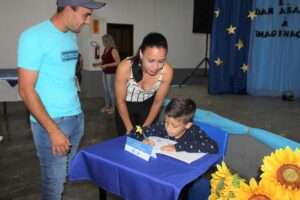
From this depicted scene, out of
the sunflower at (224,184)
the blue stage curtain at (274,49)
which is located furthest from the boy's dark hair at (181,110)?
the blue stage curtain at (274,49)

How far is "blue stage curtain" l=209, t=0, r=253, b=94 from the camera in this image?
26.3 ft

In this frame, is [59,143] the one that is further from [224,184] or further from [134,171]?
[224,184]

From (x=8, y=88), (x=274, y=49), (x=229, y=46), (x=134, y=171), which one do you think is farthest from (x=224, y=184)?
(x=229, y=46)

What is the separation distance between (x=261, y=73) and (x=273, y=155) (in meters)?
7.92

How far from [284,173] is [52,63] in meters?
1.15

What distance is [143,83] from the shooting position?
2.06 meters

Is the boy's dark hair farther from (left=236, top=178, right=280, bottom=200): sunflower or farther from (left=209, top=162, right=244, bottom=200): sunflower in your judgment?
(left=236, top=178, right=280, bottom=200): sunflower

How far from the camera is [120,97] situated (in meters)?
2.07

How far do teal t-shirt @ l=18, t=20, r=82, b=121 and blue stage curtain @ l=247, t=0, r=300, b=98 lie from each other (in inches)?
283

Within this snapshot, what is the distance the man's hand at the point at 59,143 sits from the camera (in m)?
1.39

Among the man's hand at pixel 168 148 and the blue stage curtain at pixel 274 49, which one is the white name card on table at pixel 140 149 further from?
the blue stage curtain at pixel 274 49

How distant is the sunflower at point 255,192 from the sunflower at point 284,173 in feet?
0.04

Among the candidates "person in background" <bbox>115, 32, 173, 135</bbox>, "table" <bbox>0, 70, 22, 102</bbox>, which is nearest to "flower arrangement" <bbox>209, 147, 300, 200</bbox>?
"person in background" <bbox>115, 32, 173, 135</bbox>

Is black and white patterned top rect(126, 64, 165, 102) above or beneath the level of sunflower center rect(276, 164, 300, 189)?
beneath
